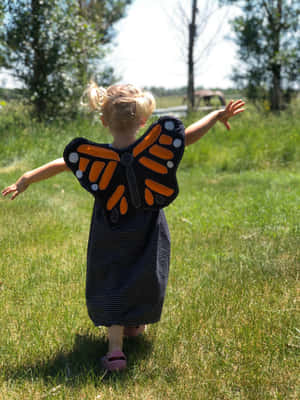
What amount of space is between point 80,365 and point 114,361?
0.21 metres

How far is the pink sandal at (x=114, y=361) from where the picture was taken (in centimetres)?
239

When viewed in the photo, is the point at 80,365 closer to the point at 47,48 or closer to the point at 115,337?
the point at 115,337

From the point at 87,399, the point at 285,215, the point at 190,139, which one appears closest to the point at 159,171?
the point at 190,139

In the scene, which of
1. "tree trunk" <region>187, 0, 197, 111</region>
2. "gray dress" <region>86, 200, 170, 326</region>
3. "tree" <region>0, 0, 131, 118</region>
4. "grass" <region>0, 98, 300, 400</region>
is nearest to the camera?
"grass" <region>0, 98, 300, 400</region>

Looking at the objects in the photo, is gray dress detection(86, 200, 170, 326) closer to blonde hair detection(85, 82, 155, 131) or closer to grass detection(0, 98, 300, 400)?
grass detection(0, 98, 300, 400)

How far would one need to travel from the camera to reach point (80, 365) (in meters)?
2.47

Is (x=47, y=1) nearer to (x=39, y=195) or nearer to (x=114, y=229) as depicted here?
(x=39, y=195)

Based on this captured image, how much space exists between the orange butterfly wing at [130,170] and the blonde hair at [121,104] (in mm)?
117

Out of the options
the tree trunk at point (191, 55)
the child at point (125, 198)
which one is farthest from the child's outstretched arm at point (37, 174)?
the tree trunk at point (191, 55)

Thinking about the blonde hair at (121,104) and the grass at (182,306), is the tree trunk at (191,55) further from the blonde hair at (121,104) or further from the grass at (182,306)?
the blonde hair at (121,104)

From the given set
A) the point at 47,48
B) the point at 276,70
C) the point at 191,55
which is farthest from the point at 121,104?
the point at 276,70

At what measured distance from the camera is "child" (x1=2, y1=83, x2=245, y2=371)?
2.31 meters

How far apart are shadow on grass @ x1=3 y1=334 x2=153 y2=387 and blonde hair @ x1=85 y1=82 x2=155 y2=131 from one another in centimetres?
127

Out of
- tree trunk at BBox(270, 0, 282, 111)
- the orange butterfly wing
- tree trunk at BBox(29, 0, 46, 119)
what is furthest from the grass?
tree trunk at BBox(270, 0, 282, 111)
